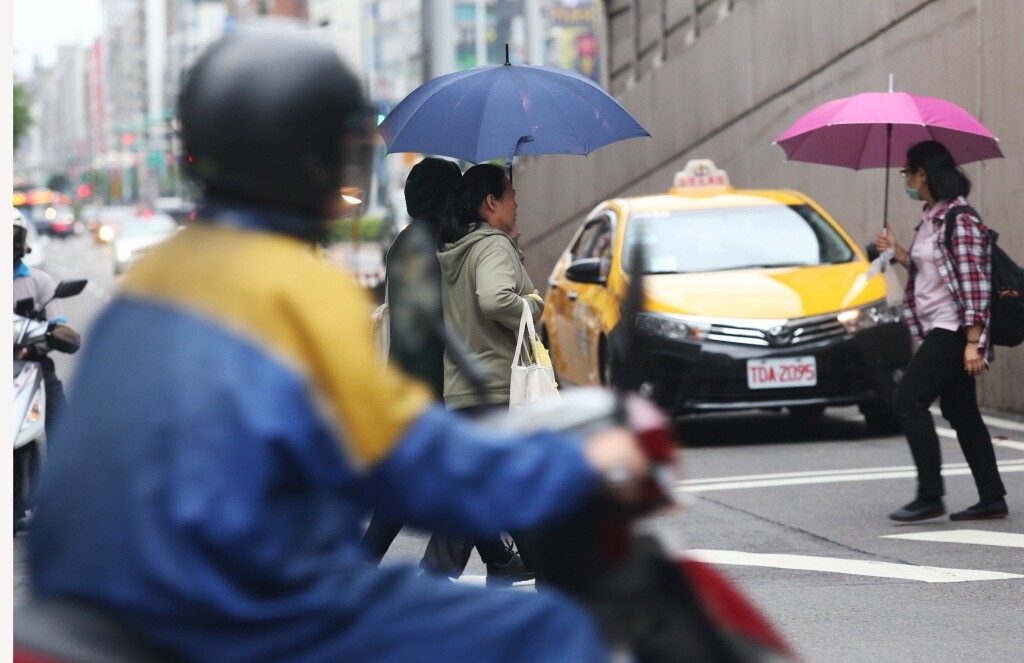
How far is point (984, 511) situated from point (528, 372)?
296cm

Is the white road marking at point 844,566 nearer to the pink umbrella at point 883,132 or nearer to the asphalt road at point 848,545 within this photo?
the asphalt road at point 848,545

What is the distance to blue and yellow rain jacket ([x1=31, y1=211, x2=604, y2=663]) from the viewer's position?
6.46 feet

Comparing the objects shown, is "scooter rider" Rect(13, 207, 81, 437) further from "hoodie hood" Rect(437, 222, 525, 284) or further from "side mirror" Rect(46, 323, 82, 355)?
"hoodie hood" Rect(437, 222, 525, 284)

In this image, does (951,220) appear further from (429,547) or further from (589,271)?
(589,271)

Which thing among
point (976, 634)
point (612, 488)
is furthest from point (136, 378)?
point (976, 634)

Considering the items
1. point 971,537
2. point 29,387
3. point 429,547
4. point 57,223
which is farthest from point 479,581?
point 57,223

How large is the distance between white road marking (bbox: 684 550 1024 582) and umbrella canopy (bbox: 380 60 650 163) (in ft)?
5.88

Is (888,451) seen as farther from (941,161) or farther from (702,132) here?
(702,132)

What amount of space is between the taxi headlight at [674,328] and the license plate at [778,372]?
379 mm

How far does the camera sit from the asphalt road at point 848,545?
19.3 feet

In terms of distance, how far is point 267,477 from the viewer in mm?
1987

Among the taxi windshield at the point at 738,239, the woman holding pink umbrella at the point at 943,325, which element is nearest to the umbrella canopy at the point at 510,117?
the woman holding pink umbrella at the point at 943,325

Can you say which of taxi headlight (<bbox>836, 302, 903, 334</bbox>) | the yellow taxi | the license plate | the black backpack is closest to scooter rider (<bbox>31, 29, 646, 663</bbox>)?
the black backpack

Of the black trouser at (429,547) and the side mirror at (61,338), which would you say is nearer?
the black trouser at (429,547)
